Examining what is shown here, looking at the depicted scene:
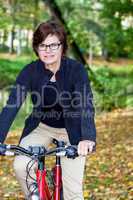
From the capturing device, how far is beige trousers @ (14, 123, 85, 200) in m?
3.85

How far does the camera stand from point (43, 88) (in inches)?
157

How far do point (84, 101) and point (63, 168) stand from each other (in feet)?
1.83

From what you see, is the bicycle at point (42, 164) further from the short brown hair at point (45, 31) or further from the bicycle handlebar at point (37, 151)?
the short brown hair at point (45, 31)

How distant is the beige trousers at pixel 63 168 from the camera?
3853 mm

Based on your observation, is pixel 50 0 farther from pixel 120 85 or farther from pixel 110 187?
pixel 110 187

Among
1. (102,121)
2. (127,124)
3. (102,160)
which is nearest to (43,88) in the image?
(102,160)

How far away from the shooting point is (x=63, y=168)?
3.97 metres

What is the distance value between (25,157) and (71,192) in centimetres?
49

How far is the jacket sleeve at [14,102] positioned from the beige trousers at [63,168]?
282 mm

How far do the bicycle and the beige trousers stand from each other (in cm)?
6

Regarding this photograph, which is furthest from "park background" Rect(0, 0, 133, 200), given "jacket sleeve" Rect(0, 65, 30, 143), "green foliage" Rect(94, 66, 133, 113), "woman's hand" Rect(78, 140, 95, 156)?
"woman's hand" Rect(78, 140, 95, 156)

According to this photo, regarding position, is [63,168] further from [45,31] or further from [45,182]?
[45,31]

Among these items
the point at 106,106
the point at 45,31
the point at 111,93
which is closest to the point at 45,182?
the point at 45,31

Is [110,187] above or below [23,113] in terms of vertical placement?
below
